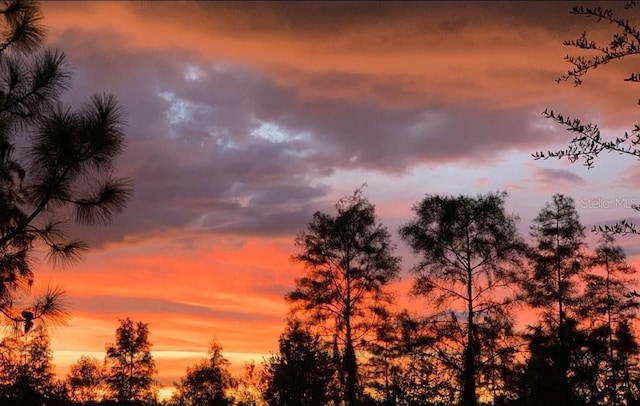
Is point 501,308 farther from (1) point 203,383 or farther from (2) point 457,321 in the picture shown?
(1) point 203,383

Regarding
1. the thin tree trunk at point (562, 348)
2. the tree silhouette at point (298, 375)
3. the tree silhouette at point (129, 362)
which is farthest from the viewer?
the tree silhouette at point (129, 362)

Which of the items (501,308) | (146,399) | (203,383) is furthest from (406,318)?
(203,383)

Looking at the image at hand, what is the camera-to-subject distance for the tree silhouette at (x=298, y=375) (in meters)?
24.5

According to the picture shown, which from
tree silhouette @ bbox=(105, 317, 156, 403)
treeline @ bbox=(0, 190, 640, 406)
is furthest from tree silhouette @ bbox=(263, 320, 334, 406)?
tree silhouette @ bbox=(105, 317, 156, 403)

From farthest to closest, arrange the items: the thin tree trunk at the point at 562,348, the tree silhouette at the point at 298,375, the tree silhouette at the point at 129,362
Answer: the tree silhouette at the point at 129,362 < the thin tree trunk at the point at 562,348 < the tree silhouette at the point at 298,375

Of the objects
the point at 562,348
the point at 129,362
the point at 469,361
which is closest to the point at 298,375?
the point at 469,361

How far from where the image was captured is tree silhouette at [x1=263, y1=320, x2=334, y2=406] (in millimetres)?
24453

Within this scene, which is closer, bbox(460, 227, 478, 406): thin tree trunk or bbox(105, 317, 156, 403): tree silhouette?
bbox(460, 227, 478, 406): thin tree trunk

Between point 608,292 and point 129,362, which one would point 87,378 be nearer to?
point 129,362

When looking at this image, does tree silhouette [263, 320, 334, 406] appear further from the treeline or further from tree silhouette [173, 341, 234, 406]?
tree silhouette [173, 341, 234, 406]

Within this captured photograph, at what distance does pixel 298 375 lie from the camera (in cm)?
2470

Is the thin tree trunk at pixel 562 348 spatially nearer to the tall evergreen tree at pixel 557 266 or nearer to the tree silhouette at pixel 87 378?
the tall evergreen tree at pixel 557 266

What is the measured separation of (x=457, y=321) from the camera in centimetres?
3219

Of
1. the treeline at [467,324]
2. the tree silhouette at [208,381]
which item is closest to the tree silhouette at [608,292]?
the treeline at [467,324]
